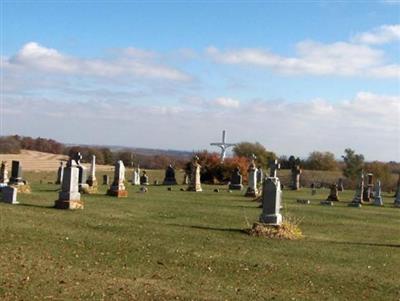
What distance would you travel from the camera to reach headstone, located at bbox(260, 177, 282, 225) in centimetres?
1769

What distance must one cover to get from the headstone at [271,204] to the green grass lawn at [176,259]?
90 centimetres

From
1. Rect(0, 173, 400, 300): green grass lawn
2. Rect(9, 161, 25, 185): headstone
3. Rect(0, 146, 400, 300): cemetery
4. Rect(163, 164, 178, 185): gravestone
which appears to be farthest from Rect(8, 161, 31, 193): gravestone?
Rect(163, 164, 178, 185): gravestone

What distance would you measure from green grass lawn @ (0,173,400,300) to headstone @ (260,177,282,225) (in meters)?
0.90

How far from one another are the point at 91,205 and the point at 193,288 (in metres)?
12.5

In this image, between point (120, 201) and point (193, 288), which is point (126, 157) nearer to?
point (120, 201)

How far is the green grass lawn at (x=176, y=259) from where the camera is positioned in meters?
9.48

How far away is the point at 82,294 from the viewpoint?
8.80 m

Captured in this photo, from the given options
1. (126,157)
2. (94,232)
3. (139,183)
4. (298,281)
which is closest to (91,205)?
(94,232)

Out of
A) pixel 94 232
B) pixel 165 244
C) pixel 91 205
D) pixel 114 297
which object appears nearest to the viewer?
pixel 114 297

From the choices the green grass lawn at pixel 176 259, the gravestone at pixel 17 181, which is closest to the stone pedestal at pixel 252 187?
the gravestone at pixel 17 181

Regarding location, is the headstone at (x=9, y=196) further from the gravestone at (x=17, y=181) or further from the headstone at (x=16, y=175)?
the headstone at (x=16, y=175)

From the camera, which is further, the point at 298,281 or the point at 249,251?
the point at 249,251

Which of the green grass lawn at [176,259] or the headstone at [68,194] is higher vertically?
the headstone at [68,194]

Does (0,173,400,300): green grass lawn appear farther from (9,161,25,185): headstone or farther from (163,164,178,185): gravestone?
(163,164,178,185): gravestone
